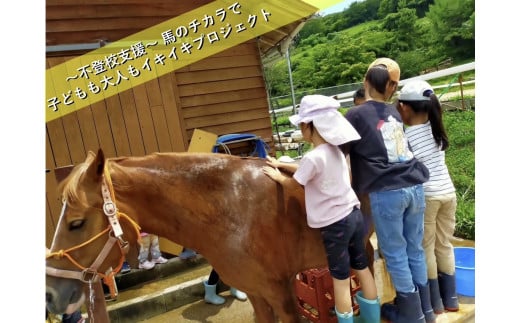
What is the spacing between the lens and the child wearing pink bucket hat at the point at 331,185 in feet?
7.43

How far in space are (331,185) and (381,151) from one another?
53 cm

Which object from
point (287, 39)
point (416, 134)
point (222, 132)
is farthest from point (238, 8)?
point (416, 134)

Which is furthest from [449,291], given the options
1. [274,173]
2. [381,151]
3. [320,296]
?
[274,173]

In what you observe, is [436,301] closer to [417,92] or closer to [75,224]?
[417,92]

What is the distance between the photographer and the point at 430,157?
2.95 metres

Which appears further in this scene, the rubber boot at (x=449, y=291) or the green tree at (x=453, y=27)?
the green tree at (x=453, y=27)

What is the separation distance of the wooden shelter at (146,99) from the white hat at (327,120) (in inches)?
136

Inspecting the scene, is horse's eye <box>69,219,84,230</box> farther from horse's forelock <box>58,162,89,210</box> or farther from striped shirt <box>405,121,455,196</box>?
striped shirt <box>405,121,455,196</box>

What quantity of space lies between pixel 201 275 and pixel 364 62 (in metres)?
49.1

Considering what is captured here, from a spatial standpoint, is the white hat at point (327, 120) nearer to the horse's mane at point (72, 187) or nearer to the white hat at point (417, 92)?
the white hat at point (417, 92)

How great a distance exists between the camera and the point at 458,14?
45.8 meters

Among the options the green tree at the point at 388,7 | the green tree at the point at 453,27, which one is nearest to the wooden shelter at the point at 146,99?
the green tree at the point at 453,27

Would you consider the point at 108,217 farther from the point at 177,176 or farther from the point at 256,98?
the point at 256,98

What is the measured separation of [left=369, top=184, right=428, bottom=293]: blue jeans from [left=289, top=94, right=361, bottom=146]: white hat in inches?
23.9
